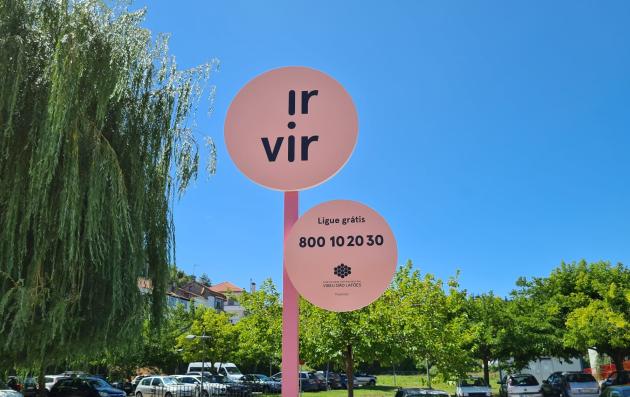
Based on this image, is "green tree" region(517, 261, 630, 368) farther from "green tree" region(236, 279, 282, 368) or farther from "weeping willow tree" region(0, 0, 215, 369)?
"weeping willow tree" region(0, 0, 215, 369)

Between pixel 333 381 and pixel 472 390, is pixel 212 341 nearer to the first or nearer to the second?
pixel 333 381

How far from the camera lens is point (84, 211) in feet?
29.3

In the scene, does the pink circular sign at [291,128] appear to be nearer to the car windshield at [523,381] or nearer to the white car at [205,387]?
the white car at [205,387]

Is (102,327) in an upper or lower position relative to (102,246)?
lower

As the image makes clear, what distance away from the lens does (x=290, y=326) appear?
8.73 ft

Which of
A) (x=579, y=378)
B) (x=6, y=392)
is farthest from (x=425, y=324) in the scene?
(x=6, y=392)

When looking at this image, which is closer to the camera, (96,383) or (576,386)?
(576,386)

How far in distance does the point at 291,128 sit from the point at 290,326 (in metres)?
0.96

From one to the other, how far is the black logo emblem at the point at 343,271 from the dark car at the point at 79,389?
29.0 meters

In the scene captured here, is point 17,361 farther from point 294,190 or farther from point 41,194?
point 294,190

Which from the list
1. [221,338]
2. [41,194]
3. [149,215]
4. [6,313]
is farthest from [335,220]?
[221,338]

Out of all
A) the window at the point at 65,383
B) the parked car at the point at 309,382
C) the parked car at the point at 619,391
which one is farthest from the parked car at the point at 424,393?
the parked car at the point at 309,382

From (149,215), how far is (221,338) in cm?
3311

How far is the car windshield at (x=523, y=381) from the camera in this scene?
2830 cm
